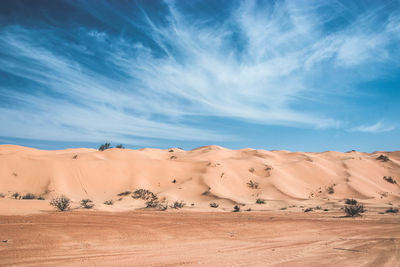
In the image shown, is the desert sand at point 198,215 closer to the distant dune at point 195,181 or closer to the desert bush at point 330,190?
the desert bush at point 330,190

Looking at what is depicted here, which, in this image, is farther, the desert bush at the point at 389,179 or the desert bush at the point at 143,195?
the desert bush at the point at 389,179

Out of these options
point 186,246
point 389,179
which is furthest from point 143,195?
point 389,179

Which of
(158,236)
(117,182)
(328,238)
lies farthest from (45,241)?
(117,182)

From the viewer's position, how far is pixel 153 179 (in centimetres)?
2527

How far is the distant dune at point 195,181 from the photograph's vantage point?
2003 centimetres

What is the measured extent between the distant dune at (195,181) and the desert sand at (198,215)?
115 millimetres

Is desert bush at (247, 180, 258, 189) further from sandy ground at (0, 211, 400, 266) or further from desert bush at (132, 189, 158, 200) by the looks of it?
sandy ground at (0, 211, 400, 266)

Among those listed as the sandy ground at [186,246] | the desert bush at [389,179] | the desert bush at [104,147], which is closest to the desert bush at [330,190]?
the desert bush at [389,179]

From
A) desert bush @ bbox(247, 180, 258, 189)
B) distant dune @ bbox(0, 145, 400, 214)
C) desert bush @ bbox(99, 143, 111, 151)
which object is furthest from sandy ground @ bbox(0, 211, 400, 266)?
desert bush @ bbox(99, 143, 111, 151)

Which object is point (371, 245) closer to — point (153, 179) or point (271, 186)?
point (271, 186)

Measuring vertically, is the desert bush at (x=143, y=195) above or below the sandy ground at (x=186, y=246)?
below

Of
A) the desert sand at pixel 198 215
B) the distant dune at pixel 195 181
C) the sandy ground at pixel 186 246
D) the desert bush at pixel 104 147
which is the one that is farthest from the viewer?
the desert bush at pixel 104 147

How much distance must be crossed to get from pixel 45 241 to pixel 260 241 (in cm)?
566

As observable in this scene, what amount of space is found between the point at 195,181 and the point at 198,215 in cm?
1115
